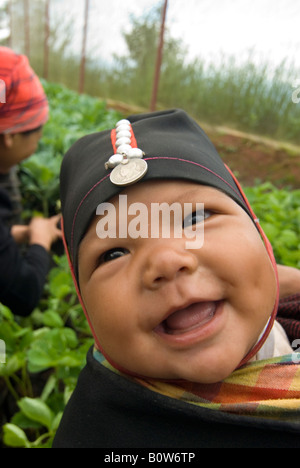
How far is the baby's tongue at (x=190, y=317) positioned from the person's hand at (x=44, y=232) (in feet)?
4.50

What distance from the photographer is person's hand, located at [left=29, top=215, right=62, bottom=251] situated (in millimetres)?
2058

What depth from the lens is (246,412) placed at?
2.68 feet

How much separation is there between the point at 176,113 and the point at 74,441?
85 centimetres

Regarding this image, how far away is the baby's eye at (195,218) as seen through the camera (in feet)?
2.70

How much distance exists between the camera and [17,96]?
1971 millimetres

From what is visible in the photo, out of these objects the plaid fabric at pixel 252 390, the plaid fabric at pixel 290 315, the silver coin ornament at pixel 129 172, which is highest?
the silver coin ornament at pixel 129 172

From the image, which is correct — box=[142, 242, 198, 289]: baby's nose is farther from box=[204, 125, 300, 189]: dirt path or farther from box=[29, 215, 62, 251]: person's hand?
box=[204, 125, 300, 189]: dirt path

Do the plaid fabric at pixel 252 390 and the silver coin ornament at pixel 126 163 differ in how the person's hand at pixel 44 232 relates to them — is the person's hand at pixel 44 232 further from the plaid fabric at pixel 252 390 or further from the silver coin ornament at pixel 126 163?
the plaid fabric at pixel 252 390

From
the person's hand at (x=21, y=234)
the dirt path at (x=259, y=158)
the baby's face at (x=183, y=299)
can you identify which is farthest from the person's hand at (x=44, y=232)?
the dirt path at (x=259, y=158)

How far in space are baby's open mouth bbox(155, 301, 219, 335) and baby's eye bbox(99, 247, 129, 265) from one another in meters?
0.16

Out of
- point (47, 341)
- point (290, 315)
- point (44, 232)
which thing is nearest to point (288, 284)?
point (290, 315)
